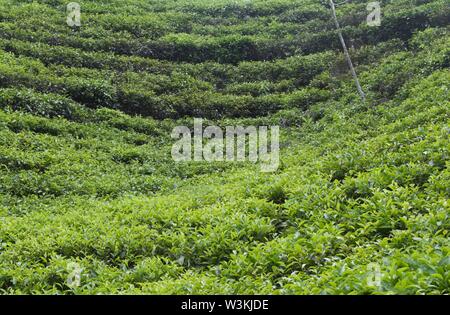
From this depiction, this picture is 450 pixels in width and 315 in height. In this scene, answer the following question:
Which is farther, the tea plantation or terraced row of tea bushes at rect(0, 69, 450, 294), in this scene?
the tea plantation

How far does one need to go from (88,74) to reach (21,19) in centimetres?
728

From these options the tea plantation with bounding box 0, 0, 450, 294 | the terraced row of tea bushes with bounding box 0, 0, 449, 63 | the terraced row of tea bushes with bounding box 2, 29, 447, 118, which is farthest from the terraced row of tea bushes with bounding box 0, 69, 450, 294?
Result: the terraced row of tea bushes with bounding box 0, 0, 449, 63

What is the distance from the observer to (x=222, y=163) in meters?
17.7

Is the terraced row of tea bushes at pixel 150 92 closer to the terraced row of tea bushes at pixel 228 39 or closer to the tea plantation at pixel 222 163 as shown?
the tea plantation at pixel 222 163

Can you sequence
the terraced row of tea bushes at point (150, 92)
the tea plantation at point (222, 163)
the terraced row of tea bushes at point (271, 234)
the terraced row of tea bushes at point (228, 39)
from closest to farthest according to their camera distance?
the terraced row of tea bushes at point (271, 234)
the tea plantation at point (222, 163)
the terraced row of tea bushes at point (150, 92)
the terraced row of tea bushes at point (228, 39)

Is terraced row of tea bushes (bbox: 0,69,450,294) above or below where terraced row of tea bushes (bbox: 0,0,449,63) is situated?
below

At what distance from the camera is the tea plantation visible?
7.54 m

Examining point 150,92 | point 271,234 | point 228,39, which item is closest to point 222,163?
point 150,92

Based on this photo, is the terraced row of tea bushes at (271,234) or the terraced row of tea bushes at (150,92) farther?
the terraced row of tea bushes at (150,92)

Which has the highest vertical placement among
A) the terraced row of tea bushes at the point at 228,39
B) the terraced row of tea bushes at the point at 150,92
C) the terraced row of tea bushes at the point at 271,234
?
the terraced row of tea bushes at the point at 228,39

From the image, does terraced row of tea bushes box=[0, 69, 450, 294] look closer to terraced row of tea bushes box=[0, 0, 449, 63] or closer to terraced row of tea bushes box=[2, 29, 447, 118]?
terraced row of tea bushes box=[2, 29, 447, 118]

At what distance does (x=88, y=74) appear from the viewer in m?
23.6

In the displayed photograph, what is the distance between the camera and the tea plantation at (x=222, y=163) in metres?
7.54

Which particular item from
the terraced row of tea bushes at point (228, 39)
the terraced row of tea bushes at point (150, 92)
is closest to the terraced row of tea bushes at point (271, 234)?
the terraced row of tea bushes at point (150, 92)
